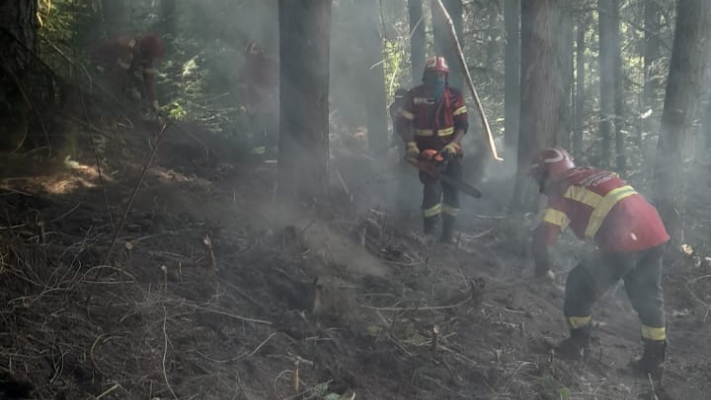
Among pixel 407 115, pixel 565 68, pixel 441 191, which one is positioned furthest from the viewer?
pixel 565 68

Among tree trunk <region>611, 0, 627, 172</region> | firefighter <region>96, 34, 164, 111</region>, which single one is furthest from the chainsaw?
tree trunk <region>611, 0, 627, 172</region>

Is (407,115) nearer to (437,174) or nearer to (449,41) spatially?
(437,174)

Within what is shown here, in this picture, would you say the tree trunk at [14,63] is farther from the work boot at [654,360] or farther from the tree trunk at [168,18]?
the tree trunk at [168,18]

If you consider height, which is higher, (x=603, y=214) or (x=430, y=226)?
(x=603, y=214)

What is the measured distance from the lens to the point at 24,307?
419 centimetres

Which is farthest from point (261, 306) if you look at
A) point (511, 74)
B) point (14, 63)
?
point (511, 74)

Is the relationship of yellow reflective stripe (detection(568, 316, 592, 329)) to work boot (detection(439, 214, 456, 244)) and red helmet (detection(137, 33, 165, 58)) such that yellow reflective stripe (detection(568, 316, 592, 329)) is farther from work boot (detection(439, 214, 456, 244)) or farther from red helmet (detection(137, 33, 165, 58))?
red helmet (detection(137, 33, 165, 58))

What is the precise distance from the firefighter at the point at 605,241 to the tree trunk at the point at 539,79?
3.52 m

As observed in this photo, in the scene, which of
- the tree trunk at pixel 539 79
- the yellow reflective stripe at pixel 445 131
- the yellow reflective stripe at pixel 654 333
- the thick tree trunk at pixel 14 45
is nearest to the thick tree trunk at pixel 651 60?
the tree trunk at pixel 539 79

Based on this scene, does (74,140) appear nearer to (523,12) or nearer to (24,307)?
(24,307)

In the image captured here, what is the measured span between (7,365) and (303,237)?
3462 millimetres

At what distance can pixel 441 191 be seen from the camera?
888 centimetres

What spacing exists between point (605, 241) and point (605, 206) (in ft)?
0.92

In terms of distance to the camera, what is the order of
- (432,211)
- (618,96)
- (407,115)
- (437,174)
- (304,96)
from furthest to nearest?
(618,96) → (432,211) → (407,115) → (437,174) → (304,96)
